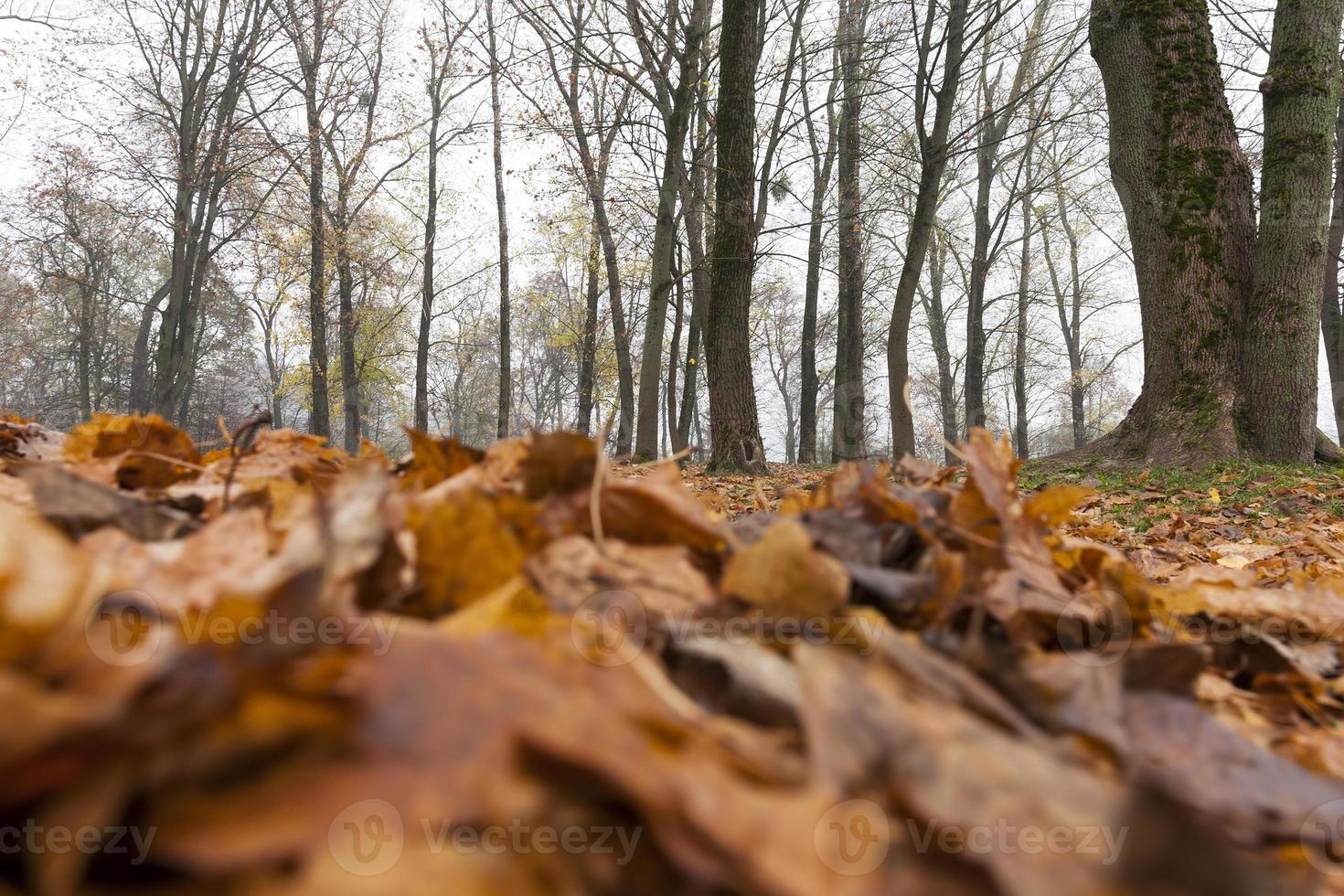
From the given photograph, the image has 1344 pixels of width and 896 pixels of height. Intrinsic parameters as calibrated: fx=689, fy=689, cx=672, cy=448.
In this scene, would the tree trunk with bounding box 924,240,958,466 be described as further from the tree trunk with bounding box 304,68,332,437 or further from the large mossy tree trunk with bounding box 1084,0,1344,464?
the tree trunk with bounding box 304,68,332,437

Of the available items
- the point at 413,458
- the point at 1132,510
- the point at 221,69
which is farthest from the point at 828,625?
the point at 221,69

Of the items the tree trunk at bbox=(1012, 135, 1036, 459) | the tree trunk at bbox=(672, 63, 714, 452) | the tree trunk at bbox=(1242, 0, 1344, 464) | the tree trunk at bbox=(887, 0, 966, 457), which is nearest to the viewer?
the tree trunk at bbox=(1242, 0, 1344, 464)

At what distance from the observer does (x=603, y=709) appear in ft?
1.18

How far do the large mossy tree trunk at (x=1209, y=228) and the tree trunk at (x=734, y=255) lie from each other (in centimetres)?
358

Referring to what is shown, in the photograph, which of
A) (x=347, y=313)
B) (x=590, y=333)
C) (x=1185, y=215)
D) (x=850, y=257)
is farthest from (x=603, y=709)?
(x=347, y=313)

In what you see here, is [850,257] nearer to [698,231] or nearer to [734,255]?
[698,231]

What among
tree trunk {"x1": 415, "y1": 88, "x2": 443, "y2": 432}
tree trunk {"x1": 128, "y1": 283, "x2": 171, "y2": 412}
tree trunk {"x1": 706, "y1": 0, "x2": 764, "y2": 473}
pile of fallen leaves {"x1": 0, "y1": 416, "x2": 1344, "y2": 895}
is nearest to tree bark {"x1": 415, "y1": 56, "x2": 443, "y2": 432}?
tree trunk {"x1": 415, "y1": 88, "x2": 443, "y2": 432}

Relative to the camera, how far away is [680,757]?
348mm

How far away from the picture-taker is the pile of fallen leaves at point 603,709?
281 mm

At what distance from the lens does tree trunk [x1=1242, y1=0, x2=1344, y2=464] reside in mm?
6051

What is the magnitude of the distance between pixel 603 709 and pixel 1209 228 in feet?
26.4

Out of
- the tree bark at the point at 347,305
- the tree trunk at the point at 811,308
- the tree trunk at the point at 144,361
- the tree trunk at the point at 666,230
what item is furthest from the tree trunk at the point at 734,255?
the tree trunk at the point at 144,361

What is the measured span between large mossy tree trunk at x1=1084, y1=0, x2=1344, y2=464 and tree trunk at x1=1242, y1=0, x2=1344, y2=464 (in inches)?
0.5

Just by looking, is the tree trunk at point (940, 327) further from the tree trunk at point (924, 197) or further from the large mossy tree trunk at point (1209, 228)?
the large mossy tree trunk at point (1209, 228)
